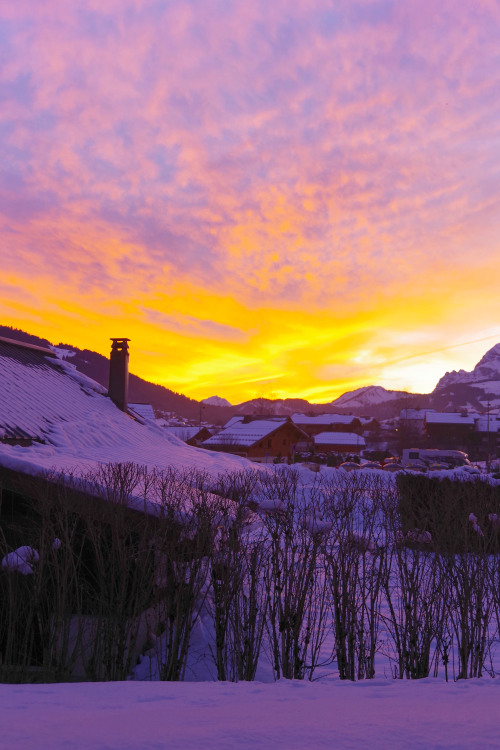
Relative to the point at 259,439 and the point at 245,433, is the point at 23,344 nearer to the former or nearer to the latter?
the point at 259,439

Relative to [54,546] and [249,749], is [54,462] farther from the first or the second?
[249,749]

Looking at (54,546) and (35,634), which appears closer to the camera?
(54,546)

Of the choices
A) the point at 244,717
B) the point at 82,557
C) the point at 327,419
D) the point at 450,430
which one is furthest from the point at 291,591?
the point at 327,419

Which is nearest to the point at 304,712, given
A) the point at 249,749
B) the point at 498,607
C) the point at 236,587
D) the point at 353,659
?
the point at 249,749

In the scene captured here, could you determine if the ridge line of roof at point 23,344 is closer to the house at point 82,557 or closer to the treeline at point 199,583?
the house at point 82,557

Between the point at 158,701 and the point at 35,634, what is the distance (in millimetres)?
4050

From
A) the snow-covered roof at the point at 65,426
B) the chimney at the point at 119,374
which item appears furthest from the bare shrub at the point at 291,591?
the chimney at the point at 119,374

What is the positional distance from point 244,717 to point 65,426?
409 inches

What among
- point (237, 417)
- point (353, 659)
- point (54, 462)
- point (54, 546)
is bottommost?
point (353, 659)

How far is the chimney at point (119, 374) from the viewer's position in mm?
20109

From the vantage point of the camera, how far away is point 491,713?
4570 millimetres

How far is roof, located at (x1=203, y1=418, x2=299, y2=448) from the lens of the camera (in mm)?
56656

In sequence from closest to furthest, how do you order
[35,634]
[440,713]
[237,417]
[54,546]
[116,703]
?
1. [440,713]
2. [116,703]
3. [54,546]
4. [35,634]
5. [237,417]

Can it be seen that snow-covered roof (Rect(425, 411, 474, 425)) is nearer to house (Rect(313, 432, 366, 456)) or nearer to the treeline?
house (Rect(313, 432, 366, 456))
